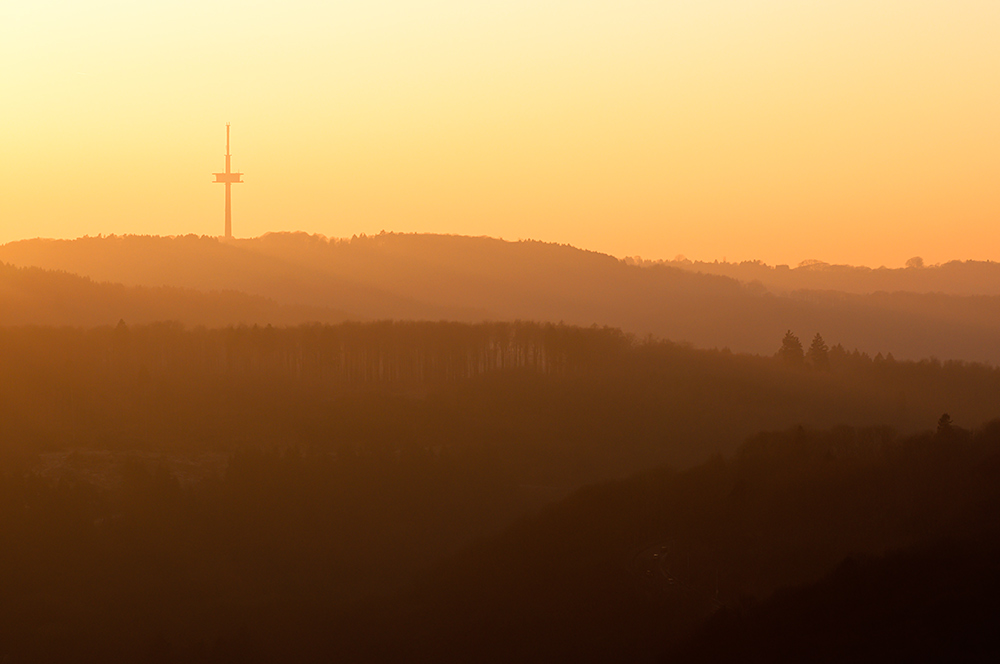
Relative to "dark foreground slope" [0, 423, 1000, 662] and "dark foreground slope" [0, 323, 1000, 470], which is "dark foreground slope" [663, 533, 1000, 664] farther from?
"dark foreground slope" [0, 323, 1000, 470]

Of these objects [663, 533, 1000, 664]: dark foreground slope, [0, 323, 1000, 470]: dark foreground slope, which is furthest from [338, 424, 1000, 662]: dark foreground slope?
[0, 323, 1000, 470]: dark foreground slope

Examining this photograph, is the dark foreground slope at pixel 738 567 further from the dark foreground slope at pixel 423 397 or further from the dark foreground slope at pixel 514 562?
the dark foreground slope at pixel 423 397

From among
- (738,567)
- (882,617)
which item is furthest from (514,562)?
(882,617)

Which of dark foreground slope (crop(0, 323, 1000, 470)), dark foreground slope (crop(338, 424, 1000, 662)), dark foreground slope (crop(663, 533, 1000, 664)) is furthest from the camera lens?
dark foreground slope (crop(0, 323, 1000, 470))

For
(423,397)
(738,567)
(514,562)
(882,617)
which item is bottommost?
(514,562)

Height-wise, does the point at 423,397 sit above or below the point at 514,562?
above

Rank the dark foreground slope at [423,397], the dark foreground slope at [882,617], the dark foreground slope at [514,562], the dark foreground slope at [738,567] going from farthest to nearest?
the dark foreground slope at [423,397] < the dark foreground slope at [514,562] < the dark foreground slope at [738,567] < the dark foreground slope at [882,617]

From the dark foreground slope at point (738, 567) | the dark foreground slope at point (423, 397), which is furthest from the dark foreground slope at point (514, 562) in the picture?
the dark foreground slope at point (423, 397)

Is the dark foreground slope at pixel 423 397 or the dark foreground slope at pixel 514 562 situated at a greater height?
the dark foreground slope at pixel 423 397

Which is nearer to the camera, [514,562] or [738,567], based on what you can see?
[738,567]

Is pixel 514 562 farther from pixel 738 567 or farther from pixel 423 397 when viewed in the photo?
pixel 423 397

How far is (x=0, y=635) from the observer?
101062 mm

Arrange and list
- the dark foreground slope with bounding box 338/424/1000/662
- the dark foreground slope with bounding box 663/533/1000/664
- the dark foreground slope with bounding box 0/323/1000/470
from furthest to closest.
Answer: the dark foreground slope with bounding box 0/323/1000/470, the dark foreground slope with bounding box 338/424/1000/662, the dark foreground slope with bounding box 663/533/1000/664

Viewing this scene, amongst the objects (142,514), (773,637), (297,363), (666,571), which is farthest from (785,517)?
(297,363)
